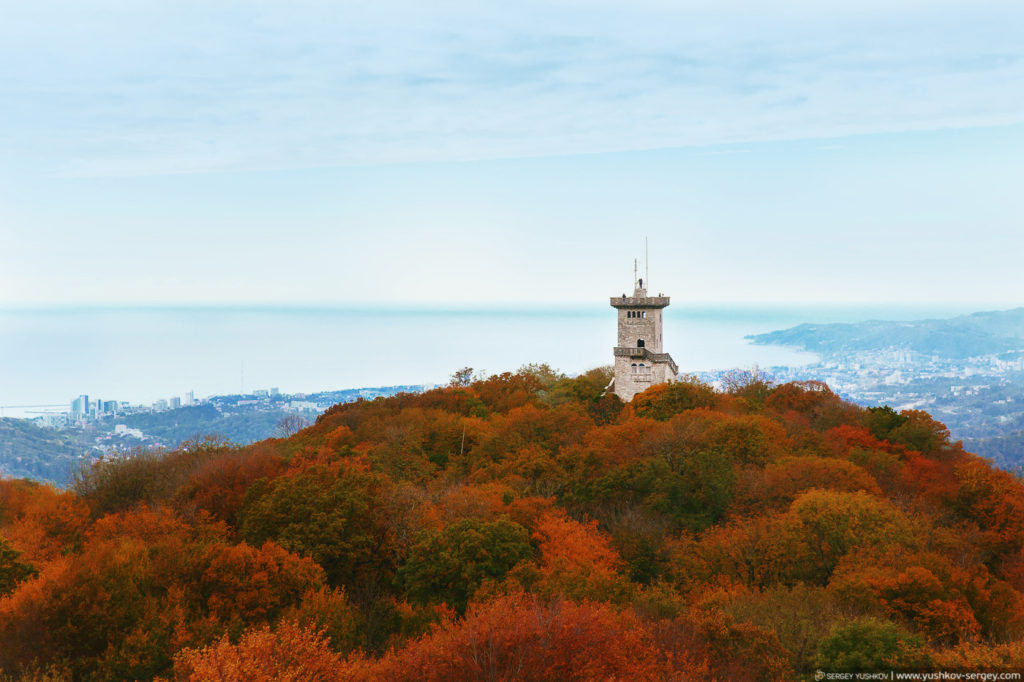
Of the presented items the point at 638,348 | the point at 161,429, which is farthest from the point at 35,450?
the point at 638,348

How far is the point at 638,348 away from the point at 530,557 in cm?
2648

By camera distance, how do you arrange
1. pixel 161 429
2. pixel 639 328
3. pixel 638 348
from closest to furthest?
pixel 638 348, pixel 639 328, pixel 161 429

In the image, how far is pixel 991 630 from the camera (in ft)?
58.6

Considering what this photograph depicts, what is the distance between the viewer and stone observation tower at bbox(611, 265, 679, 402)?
4628 centimetres

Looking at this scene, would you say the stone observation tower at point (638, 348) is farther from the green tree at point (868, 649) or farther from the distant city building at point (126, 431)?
the distant city building at point (126, 431)

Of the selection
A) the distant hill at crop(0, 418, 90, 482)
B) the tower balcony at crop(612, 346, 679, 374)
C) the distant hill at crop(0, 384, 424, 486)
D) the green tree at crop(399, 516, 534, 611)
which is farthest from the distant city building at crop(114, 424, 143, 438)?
the green tree at crop(399, 516, 534, 611)

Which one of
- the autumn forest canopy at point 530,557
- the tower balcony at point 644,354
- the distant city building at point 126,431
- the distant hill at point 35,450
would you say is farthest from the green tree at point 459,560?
the distant city building at point 126,431

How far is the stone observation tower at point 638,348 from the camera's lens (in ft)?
152

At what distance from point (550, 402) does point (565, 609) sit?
96.4 ft

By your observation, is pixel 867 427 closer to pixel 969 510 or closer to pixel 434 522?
pixel 969 510

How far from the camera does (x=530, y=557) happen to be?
864 inches

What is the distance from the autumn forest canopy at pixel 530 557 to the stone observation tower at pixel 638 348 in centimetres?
1043

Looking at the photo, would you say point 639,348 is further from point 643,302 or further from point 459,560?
point 459,560

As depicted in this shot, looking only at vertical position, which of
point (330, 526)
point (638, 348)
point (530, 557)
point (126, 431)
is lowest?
point (126, 431)
